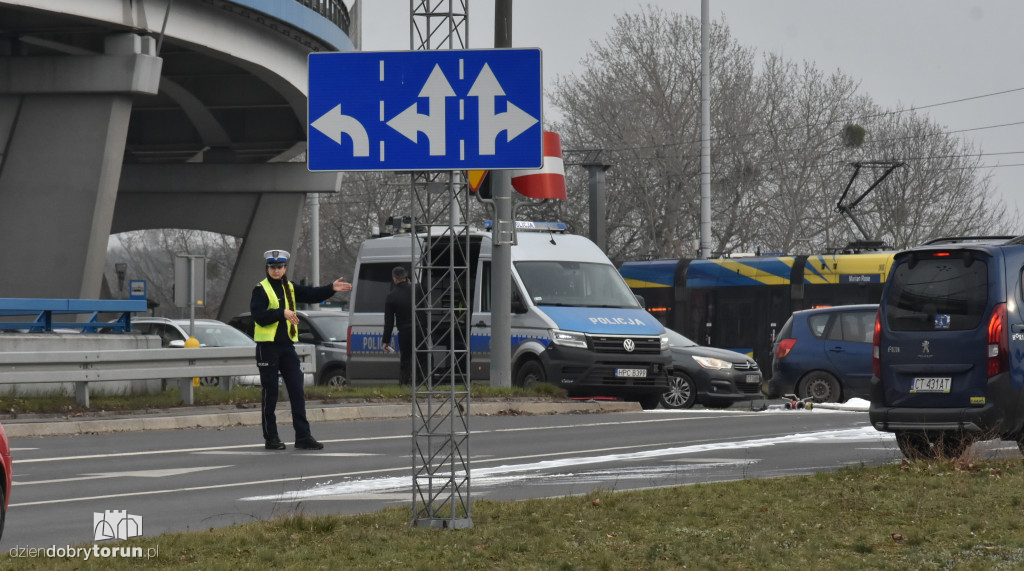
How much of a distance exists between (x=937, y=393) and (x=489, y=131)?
18.8ft

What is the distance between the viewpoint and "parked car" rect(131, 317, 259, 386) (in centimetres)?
2739

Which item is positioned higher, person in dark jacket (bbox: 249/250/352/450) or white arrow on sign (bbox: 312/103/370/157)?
white arrow on sign (bbox: 312/103/370/157)

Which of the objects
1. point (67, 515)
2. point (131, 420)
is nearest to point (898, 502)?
point (67, 515)

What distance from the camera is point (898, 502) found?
9.10 metres

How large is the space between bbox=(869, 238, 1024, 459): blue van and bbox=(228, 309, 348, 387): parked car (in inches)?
574

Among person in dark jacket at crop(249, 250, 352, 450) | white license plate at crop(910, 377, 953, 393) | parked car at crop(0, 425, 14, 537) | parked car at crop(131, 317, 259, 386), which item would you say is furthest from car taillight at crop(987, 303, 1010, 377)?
parked car at crop(131, 317, 259, 386)

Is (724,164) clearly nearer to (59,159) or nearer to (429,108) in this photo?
(59,159)

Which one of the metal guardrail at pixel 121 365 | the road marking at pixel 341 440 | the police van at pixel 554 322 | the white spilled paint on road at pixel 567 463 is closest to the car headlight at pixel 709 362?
the police van at pixel 554 322

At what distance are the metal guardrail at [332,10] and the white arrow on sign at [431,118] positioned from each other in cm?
3191

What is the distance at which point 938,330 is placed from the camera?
1249cm

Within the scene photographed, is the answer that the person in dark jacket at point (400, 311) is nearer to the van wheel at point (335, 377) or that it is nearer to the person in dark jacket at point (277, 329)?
the van wheel at point (335, 377)

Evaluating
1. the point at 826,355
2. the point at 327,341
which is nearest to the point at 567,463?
the point at 826,355

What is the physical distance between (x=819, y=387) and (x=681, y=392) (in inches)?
89.6

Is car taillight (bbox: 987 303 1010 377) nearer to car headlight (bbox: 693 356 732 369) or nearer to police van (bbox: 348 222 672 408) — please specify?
police van (bbox: 348 222 672 408)
